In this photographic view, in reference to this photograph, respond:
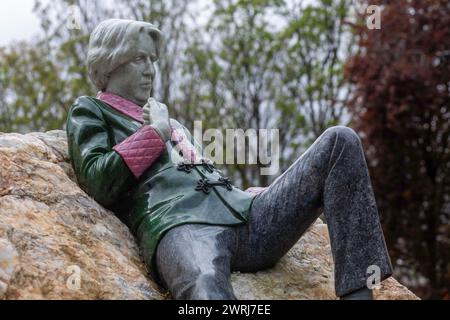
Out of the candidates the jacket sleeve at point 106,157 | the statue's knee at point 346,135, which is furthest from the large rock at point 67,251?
the statue's knee at point 346,135

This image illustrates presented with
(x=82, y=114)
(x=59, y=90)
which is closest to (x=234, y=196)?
(x=82, y=114)

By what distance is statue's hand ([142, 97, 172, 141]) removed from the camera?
169 inches

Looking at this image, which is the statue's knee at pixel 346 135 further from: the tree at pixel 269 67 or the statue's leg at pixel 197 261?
the tree at pixel 269 67

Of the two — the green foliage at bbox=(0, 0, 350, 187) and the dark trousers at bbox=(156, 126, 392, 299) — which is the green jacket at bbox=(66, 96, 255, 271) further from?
the green foliage at bbox=(0, 0, 350, 187)

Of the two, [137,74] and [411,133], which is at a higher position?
[137,74]

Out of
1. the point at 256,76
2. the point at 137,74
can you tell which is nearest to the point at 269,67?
the point at 256,76

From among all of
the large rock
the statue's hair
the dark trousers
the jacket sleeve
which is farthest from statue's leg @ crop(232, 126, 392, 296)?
the statue's hair

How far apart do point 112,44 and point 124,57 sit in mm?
104

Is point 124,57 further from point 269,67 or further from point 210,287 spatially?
point 269,67

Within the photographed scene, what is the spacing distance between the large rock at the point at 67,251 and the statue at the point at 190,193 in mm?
106

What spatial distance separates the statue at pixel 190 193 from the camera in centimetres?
386

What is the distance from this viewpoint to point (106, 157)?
4.20 m

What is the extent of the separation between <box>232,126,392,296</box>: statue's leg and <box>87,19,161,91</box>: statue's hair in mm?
1219

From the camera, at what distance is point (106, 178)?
4195mm
